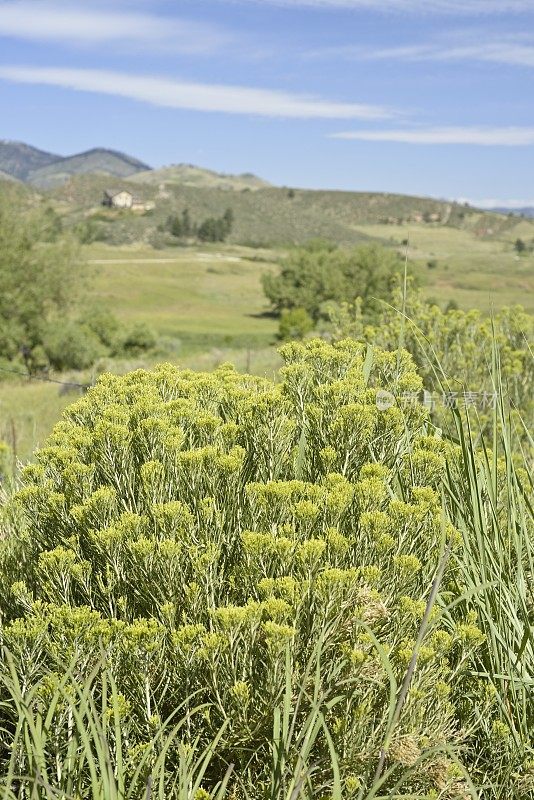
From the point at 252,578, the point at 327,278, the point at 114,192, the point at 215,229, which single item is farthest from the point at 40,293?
the point at 114,192

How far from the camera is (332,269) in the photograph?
78.9 meters

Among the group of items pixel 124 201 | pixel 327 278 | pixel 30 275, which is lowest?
pixel 30 275

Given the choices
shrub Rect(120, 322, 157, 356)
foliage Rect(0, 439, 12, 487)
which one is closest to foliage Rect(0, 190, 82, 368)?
shrub Rect(120, 322, 157, 356)

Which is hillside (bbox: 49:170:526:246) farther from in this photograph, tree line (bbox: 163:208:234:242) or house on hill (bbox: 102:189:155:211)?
tree line (bbox: 163:208:234:242)

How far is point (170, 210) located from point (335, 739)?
553 ft

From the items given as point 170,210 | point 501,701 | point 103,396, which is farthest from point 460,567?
point 170,210

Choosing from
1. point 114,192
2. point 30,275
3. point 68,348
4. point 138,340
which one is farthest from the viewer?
point 114,192

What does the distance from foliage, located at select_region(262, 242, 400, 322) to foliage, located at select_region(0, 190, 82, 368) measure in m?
33.7

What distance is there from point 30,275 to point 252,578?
38.4 meters

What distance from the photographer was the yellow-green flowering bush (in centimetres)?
206

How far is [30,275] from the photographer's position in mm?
38188

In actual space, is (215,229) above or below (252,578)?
above

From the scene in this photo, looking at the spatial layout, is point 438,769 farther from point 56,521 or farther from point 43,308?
point 43,308

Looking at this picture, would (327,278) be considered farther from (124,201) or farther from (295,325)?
(124,201)
